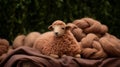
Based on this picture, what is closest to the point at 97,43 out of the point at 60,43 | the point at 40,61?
the point at 60,43

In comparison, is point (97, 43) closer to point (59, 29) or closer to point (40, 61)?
point (59, 29)

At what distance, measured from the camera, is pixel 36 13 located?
3.15 metres

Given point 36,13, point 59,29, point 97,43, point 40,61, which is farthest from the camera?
point 36,13

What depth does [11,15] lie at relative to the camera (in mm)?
3119

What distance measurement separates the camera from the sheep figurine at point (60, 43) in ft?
8.20

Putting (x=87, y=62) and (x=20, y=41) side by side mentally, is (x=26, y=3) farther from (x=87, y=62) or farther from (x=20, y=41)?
(x=87, y=62)

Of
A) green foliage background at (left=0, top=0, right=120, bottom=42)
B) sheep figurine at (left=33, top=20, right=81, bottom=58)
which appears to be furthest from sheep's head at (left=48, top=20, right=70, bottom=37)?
green foliage background at (left=0, top=0, right=120, bottom=42)

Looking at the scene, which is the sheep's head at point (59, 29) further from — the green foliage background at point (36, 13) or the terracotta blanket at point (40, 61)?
the green foliage background at point (36, 13)

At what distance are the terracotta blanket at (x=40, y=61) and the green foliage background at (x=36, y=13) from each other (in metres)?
0.61

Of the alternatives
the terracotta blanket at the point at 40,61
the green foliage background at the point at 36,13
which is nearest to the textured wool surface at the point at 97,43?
the terracotta blanket at the point at 40,61

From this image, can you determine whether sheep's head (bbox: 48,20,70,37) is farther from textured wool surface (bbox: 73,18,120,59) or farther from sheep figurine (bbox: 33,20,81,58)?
textured wool surface (bbox: 73,18,120,59)

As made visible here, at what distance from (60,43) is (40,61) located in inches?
8.1

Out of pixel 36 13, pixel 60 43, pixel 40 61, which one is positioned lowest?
pixel 40 61

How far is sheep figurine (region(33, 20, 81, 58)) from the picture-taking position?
250cm
